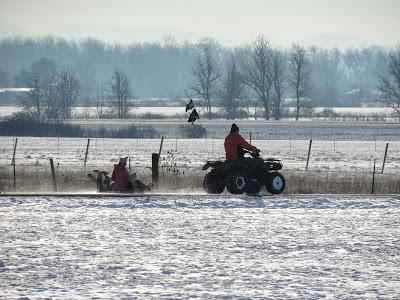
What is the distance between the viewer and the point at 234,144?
23.1 m

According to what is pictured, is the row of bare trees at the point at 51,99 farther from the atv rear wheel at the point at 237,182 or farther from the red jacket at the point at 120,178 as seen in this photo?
the atv rear wheel at the point at 237,182

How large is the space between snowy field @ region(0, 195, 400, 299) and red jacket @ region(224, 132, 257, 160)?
3.82 feet

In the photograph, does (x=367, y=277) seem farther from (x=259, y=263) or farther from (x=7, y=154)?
(x=7, y=154)

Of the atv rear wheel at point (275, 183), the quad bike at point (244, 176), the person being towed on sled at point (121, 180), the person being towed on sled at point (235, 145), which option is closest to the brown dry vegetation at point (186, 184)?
the atv rear wheel at point (275, 183)

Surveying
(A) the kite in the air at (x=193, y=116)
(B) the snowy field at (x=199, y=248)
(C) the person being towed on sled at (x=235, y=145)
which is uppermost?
(A) the kite in the air at (x=193, y=116)

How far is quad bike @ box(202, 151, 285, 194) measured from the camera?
23.3 meters

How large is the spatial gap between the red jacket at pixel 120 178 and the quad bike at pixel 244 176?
6.65 ft

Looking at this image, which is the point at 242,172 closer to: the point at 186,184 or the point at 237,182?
the point at 237,182

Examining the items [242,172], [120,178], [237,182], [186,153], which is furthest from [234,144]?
[186,153]

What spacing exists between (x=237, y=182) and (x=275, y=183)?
40.8 inches

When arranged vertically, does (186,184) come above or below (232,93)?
below

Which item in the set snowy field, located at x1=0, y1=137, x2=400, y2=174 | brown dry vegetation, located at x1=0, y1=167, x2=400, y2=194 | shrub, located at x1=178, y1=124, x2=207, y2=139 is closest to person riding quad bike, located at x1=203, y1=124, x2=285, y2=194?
brown dry vegetation, located at x1=0, y1=167, x2=400, y2=194

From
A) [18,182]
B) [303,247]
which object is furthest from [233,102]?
[303,247]

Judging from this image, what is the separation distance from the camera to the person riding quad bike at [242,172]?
23266 mm
